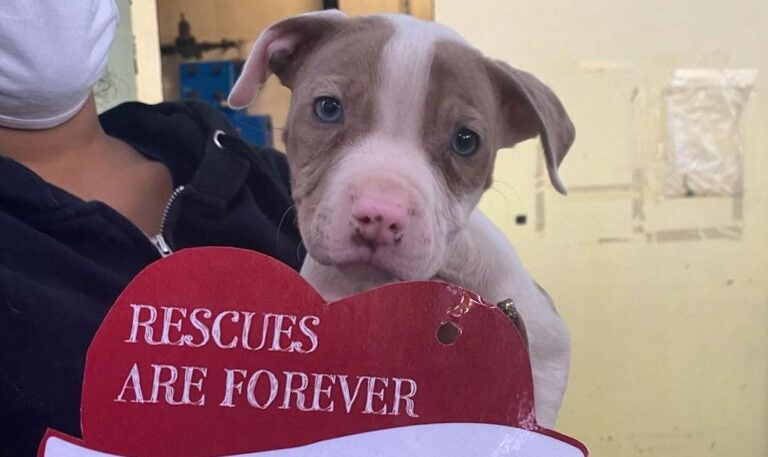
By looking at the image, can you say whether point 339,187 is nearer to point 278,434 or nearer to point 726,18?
point 278,434

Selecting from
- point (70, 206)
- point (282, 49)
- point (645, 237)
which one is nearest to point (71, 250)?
point (70, 206)

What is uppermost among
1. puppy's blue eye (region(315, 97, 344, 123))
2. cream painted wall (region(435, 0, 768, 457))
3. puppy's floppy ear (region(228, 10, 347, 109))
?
puppy's floppy ear (region(228, 10, 347, 109))

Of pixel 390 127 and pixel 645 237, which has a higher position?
pixel 390 127

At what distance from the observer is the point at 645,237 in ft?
1.59

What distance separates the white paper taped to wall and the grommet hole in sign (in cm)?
26

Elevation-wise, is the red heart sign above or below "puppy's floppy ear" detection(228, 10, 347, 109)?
below

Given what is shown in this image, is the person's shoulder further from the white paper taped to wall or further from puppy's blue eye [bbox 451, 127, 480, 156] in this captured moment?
the white paper taped to wall

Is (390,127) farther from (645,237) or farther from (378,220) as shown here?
(645,237)

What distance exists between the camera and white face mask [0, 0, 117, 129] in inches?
16.1

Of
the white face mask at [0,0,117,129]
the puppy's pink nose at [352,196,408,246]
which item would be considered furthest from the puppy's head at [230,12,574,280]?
the white face mask at [0,0,117,129]

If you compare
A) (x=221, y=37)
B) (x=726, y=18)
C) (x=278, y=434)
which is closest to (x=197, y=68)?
(x=221, y=37)

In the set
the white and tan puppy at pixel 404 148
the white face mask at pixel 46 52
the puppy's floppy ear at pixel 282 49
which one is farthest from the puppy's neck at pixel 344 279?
the white face mask at pixel 46 52

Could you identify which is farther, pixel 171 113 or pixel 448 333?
pixel 171 113

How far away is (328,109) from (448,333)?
115mm
